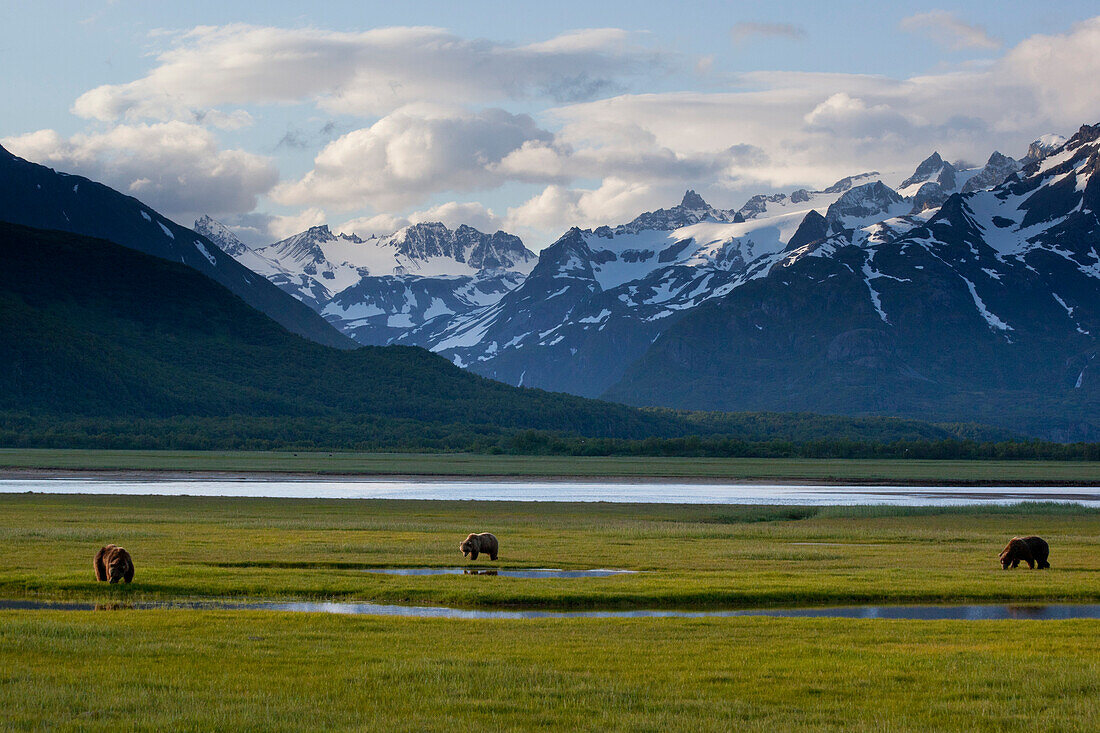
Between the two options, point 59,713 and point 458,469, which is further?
point 458,469

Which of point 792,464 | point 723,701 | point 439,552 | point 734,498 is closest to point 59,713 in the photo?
point 723,701

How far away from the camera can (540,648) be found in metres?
25.6

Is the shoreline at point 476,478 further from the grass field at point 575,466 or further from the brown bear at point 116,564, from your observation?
the brown bear at point 116,564

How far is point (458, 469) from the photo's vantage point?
156 metres

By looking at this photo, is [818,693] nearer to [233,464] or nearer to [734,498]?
[734,498]

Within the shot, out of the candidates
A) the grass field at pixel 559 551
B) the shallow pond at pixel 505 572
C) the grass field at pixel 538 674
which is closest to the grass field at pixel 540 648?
the grass field at pixel 538 674

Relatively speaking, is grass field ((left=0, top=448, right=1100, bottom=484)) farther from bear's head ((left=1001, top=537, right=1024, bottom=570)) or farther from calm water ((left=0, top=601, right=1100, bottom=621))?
calm water ((left=0, top=601, right=1100, bottom=621))

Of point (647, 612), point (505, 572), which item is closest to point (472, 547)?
point (505, 572)

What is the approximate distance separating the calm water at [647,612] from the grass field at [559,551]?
1.39 metres

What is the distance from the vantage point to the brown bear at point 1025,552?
4284 centimetres

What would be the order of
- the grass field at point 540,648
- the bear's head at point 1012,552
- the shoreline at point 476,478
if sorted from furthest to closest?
the shoreline at point 476,478 < the bear's head at point 1012,552 < the grass field at point 540,648

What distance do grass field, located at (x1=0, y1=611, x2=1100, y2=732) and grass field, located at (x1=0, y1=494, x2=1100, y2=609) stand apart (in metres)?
5.95

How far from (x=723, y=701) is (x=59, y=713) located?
37.6 feet

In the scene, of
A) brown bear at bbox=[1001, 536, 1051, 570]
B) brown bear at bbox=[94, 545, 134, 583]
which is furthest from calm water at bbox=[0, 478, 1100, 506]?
brown bear at bbox=[94, 545, 134, 583]
